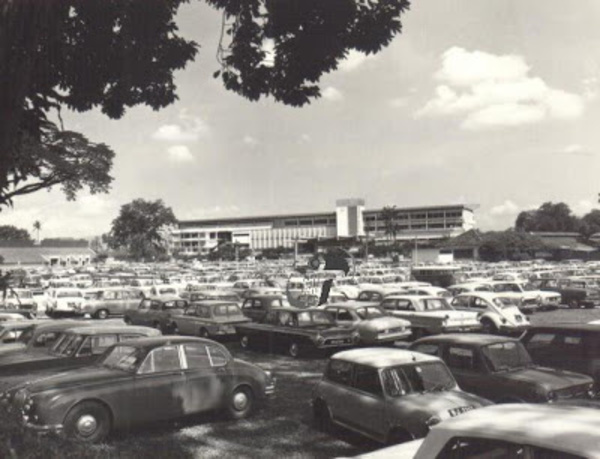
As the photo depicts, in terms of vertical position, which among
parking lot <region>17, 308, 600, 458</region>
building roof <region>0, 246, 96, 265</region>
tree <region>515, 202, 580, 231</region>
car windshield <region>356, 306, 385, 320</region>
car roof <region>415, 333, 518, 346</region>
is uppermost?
tree <region>515, 202, 580, 231</region>

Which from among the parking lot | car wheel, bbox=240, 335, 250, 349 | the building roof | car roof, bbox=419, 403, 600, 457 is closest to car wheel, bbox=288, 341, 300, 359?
car wheel, bbox=240, 335, 250, 349

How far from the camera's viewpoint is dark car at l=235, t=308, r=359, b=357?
→ 14867 mm

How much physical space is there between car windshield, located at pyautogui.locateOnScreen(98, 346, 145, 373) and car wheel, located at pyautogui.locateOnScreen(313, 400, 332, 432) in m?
2.71

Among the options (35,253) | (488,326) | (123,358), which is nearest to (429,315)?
(488,326)

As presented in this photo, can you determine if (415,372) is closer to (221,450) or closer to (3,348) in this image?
(221,450)

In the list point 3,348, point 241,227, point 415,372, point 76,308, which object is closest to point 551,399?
point 415,372

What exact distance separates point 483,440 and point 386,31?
5709mm

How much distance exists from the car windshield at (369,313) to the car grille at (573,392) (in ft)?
28.8

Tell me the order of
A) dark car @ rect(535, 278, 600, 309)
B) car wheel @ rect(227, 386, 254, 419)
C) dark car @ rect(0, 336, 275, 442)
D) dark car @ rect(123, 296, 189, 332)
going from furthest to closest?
dark car @ rect(535, 278, 600, 309) → dark car @ rect(123, 296, 189, 332) → car wheel @ rect(227, 386, 254, 419) → dark car @ rect(0, 336, 275, 442)

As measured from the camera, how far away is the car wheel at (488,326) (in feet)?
59.8

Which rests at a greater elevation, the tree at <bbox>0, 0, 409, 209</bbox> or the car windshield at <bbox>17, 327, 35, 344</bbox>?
the tree at <bbox>0, 0, 409, 209</bbox>

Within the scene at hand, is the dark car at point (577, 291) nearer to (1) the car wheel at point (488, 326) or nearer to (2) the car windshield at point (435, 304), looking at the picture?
(1) the car wheel at point (488, 326)

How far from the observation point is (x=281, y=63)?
26.9 feet

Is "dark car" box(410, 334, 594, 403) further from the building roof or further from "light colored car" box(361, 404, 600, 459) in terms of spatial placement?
the building roof
